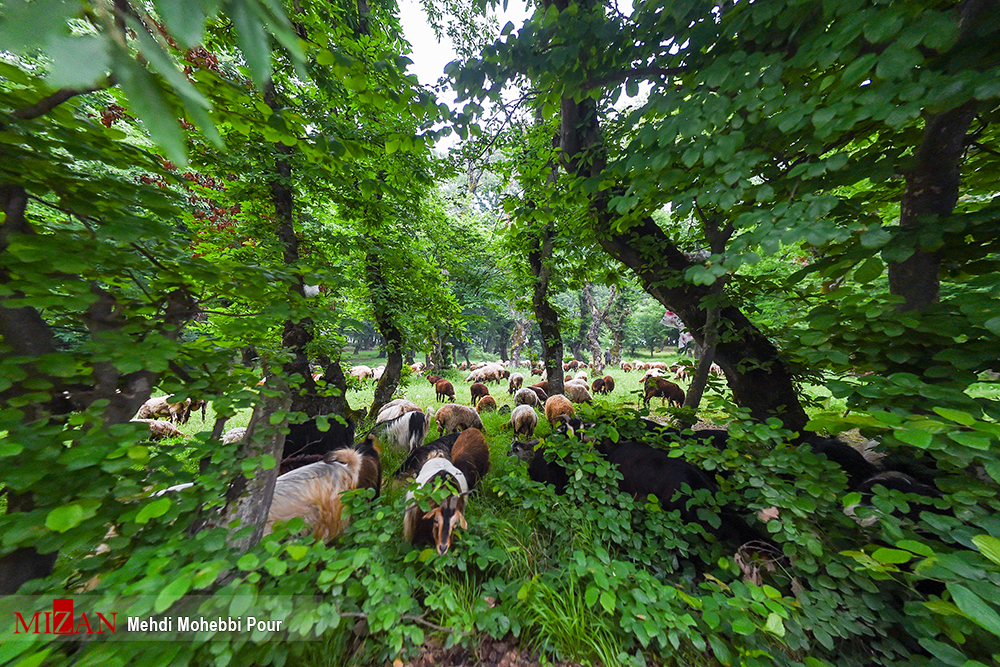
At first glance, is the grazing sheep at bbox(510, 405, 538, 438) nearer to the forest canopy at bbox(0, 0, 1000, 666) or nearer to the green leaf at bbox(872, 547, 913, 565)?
the forest canopy at bbox(0, 0, 1000, 666)

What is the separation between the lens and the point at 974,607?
1.20 meters

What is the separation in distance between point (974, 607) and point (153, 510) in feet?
11.1

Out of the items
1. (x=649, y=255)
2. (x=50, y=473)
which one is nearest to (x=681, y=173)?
(x=649, y=255)

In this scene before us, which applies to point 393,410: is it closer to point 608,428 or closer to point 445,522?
point 445,522

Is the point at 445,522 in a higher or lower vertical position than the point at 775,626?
lower

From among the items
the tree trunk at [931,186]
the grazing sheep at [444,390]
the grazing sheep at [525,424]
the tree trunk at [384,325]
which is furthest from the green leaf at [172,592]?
the grazing sheep at [444,390]

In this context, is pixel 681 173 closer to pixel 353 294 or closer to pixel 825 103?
pixel 825 103

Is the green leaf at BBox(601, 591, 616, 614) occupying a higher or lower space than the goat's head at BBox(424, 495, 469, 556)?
higher

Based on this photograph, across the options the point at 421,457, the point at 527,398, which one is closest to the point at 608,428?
the point at 421,457

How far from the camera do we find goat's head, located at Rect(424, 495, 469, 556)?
9.39ft

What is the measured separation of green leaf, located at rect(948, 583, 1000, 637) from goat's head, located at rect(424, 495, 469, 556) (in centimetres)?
273

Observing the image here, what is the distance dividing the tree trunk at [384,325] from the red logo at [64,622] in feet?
12.4

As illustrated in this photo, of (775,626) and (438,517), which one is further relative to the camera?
(438,517)

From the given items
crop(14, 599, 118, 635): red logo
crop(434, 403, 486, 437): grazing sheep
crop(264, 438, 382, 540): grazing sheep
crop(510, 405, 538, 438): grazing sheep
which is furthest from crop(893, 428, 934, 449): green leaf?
crop(434, 403, 486, 437): grazing sheep
